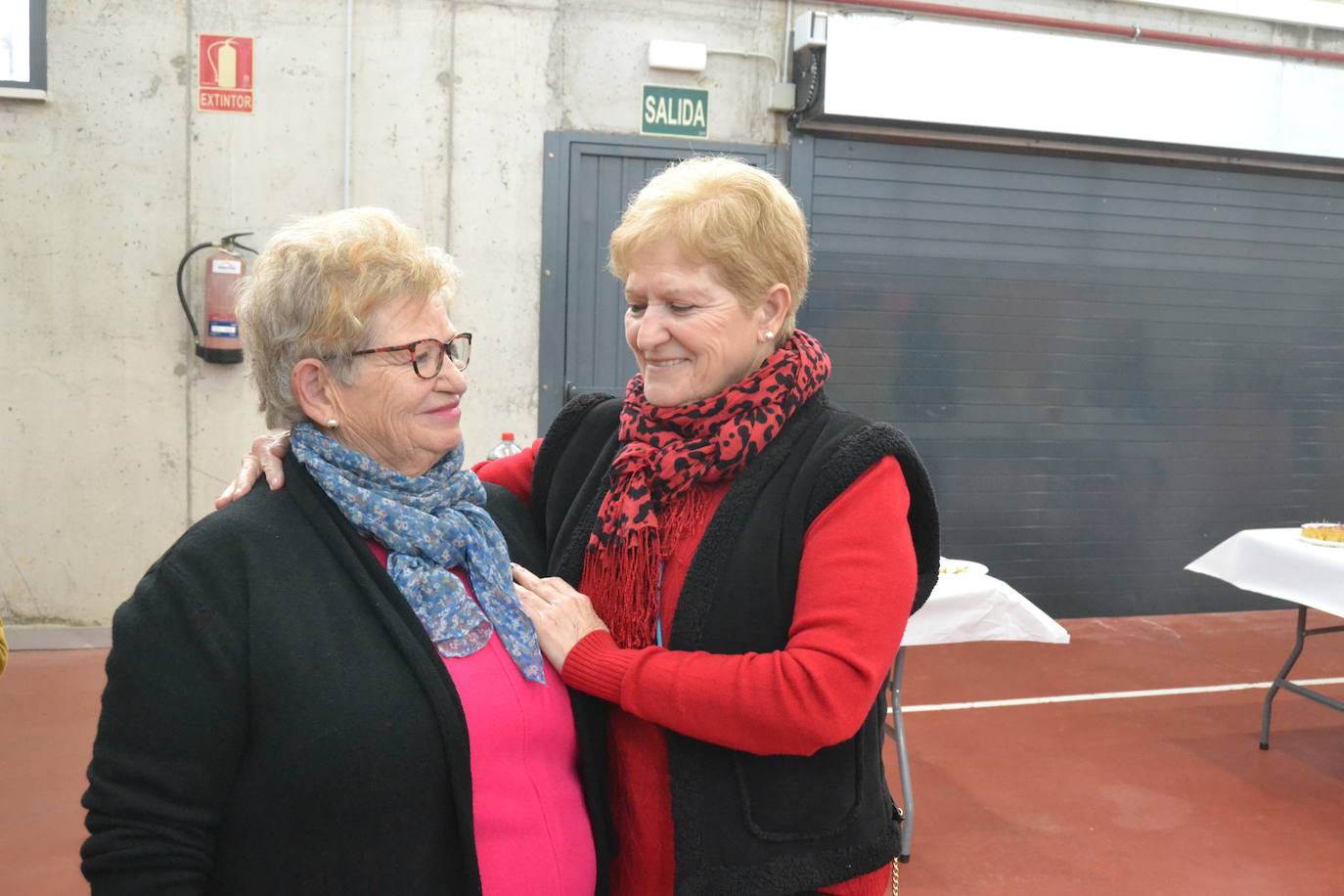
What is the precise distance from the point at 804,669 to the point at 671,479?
33cm

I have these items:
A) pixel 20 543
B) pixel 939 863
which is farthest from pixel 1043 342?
pixel 20 543

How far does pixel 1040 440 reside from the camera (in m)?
6.55

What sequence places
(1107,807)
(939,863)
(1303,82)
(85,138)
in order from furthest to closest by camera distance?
(1303,82)
(85,138)
(1107,807)
(939,863)

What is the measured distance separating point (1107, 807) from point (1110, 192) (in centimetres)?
393

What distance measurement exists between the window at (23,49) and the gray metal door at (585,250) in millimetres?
2366

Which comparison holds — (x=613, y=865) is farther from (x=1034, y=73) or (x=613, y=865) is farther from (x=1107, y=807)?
(x=1034, y=73)

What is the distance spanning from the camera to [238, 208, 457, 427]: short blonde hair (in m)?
1.43

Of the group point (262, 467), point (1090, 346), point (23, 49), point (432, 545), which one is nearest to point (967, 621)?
point (432, 545)

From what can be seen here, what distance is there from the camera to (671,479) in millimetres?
1570

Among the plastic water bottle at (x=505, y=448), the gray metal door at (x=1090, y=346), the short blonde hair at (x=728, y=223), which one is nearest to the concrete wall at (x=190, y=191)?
the plastic water bottle at (x=505, y=448)

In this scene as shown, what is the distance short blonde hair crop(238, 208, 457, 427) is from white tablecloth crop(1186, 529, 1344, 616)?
3.76m

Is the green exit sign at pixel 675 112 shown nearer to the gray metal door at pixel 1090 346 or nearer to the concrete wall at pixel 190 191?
the concrete wall at pixel 190 191

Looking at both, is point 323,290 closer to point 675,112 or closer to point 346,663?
point 346,663

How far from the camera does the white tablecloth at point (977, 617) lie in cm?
347
